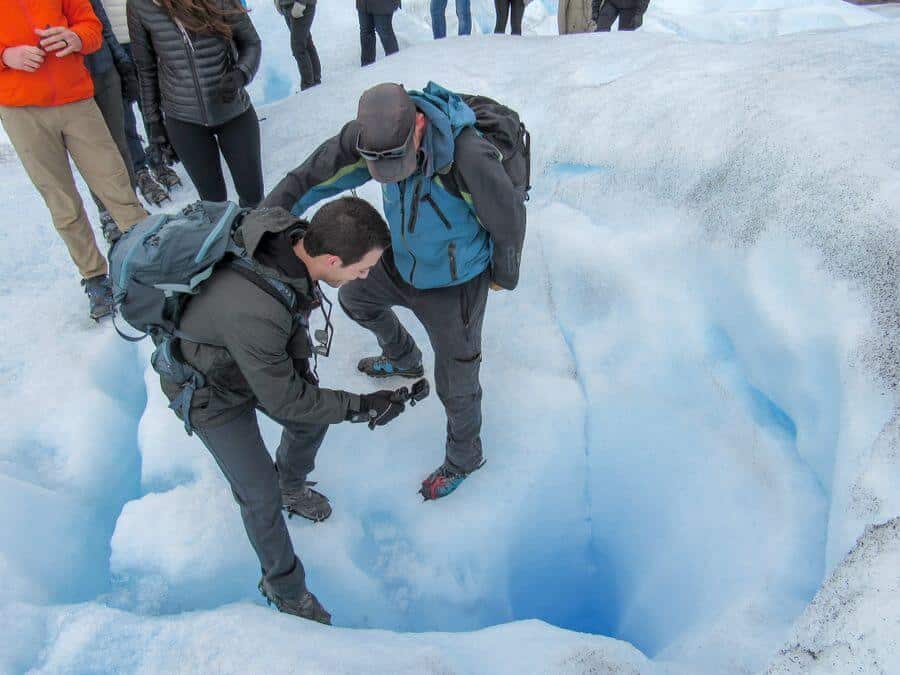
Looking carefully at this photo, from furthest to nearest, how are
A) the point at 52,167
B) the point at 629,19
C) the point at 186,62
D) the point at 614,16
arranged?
Result: the point at 614,16 < the point at 629,19 < the point at 186,62 < the point at 52,167

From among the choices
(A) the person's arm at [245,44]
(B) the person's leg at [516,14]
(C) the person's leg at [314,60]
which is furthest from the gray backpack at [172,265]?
(B) the person's leg at [516,14]

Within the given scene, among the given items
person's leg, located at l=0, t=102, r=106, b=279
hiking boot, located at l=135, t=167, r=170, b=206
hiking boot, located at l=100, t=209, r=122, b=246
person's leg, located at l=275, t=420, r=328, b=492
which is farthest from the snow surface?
hiking boot, located at l=135, t=167, r=170, b=206

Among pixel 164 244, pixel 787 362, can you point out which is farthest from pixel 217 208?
pixel 787 362

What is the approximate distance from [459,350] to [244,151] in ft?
6.09

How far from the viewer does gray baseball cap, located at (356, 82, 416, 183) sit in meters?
1.63

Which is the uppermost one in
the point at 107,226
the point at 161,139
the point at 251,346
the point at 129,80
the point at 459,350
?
the point at 129,80

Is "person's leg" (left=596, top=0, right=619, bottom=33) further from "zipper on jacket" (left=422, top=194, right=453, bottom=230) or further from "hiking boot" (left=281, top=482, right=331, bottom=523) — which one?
"hiking boot" (left=281, top=482, right=331, bottom=523)

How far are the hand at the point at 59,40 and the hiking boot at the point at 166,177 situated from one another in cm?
147

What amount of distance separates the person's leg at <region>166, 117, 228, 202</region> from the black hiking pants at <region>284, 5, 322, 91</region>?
93.2 inches

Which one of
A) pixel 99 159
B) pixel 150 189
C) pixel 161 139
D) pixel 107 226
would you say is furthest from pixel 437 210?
pixel 150 189

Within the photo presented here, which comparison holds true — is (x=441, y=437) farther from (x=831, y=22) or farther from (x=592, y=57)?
(x=831, y=22)

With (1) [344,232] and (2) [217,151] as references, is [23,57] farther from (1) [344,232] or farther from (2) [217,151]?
(1) [344,232]

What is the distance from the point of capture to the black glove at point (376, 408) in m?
1.85

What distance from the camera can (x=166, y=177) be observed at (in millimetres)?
4078
